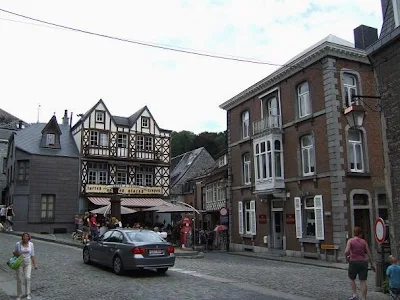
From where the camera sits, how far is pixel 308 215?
75.1 feet

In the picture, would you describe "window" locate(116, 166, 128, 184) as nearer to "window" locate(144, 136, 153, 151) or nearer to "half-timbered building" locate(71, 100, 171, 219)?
"half-timbered building" locate(71, 100, 171, 219)

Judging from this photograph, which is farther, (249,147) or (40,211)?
(40,211)

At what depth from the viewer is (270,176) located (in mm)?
24953

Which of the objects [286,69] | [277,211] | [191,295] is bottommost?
[191,295]

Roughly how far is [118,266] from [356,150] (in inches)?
562

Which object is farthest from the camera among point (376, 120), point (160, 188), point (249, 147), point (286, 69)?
point (160, 188)

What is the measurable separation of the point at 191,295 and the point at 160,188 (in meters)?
31.1

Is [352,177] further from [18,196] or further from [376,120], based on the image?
[18,196]

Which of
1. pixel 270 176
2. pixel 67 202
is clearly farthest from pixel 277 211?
pixel 67 202

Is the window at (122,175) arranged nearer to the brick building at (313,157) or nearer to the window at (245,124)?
the window at (245,124)

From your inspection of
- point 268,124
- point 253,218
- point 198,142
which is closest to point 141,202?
point 253,218

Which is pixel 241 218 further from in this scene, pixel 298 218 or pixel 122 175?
pixel 122 175

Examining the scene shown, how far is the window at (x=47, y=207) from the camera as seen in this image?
1389 inches

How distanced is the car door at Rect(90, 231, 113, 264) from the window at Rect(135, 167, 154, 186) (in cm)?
2516
